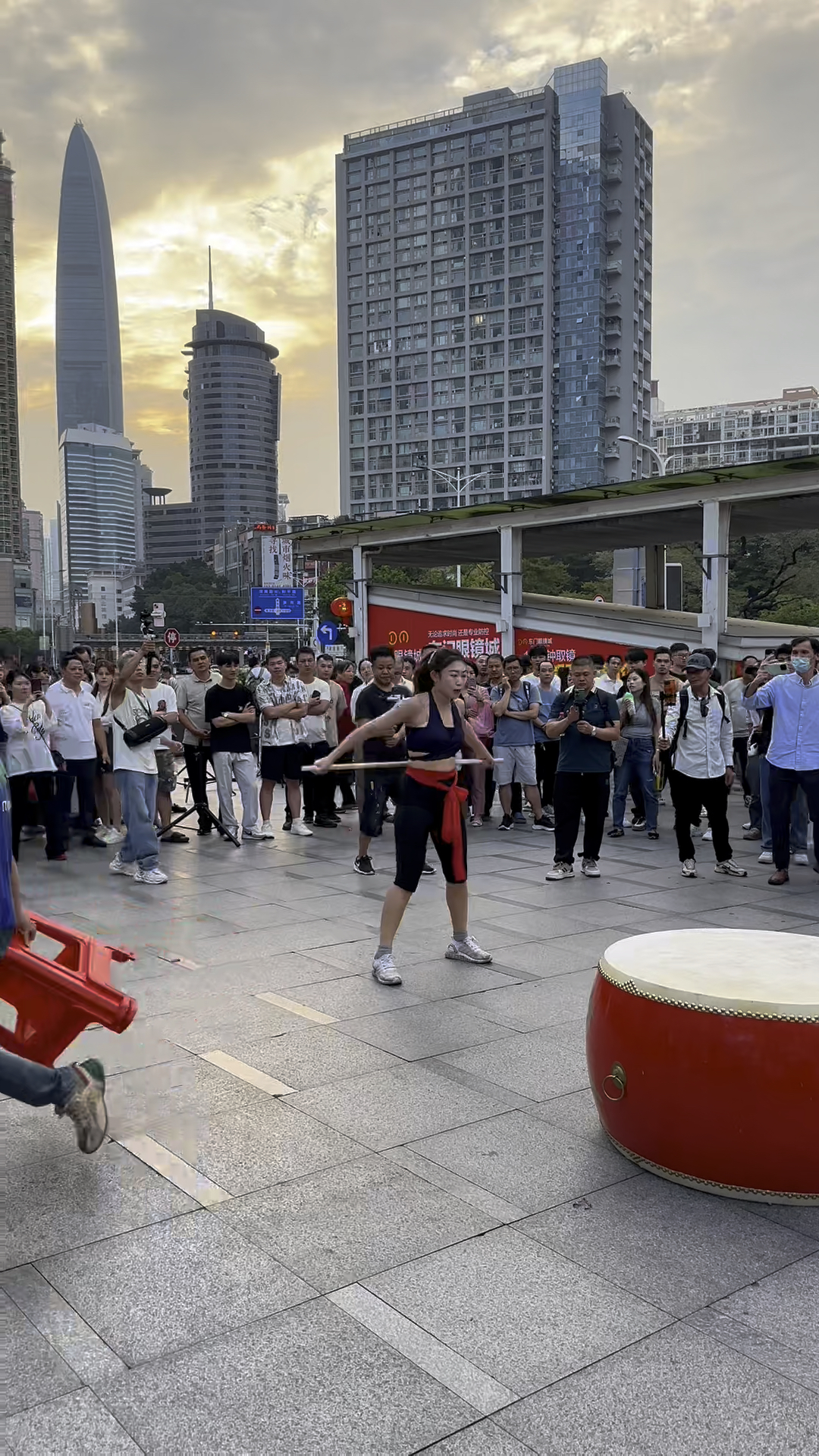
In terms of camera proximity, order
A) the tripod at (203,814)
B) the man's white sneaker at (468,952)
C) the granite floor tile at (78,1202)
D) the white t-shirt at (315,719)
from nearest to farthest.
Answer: the granite floor tile at (78,1202), the man's white sneaker at (468,952), the tripod at (203,814), the white t-shirt at (315,719)

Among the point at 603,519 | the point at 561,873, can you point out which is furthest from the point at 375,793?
the point at 603,519

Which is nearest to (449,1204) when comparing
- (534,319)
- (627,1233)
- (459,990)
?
(627,1233)

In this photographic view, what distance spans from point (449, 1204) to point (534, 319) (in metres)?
139

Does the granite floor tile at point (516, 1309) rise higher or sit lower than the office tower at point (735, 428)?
lower

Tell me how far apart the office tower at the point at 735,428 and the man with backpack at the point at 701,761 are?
166611 millimetres

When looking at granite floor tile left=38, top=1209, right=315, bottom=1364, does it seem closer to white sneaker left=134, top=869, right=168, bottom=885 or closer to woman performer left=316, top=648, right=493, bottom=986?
woman performer left=316, top=648, right=493, bottom=986

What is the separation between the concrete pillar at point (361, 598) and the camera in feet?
88.7

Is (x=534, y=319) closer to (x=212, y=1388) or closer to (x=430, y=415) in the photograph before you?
(x=430, y=415)

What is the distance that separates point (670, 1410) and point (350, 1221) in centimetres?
122

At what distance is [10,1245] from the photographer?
3350mm

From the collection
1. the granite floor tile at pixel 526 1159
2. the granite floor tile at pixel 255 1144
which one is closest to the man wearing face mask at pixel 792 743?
the granite floor tile at pixel 526 1159

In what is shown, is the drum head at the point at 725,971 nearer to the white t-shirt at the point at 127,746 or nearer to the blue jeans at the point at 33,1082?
the blue jeans at the point at 33,1082

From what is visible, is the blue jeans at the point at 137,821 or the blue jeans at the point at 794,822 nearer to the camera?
the blue jeans at the point at 137,821

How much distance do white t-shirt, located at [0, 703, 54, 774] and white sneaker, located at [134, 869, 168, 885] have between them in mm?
1662
